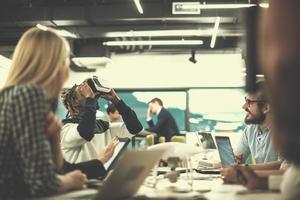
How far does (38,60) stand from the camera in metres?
1.73

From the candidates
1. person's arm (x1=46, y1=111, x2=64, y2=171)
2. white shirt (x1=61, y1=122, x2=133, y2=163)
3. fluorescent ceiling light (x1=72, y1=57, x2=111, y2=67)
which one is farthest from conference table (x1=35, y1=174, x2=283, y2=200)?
fluorescent ceiling light (x1=72, y1=57, x2=111, y2=67)

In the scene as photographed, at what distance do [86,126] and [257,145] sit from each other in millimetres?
1546

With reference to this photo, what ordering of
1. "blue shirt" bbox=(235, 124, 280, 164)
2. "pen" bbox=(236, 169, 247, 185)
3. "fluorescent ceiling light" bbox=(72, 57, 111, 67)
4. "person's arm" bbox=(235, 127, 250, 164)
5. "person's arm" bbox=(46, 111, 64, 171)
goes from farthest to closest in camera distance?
"fluorescent ceiling light" bbox=(72, 57, 111, 67)
"person's arm" bbox=(235, 127, 250, 164)
"blue shirt" bbox=(235, 124, 280, 164)
"pen" bbox=(236, 169, 247, 185)
"person's arm" bbox=(46, 111, 64, 171)

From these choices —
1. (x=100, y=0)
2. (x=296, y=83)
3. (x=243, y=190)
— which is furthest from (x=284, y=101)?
(x=100, y=0)

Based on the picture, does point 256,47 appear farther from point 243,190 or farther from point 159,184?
point 159,184

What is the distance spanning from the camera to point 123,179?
5.46 feet

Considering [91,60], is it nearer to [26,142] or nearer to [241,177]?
[241,177]

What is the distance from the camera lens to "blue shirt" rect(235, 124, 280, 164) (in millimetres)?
3615

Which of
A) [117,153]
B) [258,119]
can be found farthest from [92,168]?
[258,119]

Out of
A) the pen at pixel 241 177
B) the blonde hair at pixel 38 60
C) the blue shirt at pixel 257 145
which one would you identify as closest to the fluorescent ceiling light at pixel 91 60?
the blue shirt at pixel 257 145

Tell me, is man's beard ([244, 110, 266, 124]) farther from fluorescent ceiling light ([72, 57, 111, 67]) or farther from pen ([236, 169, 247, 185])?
fluorescent ceiling light ([72, 57, 111, 67])

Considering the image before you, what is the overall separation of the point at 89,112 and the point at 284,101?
2289 mm

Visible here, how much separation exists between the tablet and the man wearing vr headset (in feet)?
0.90

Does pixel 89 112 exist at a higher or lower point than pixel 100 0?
lower
